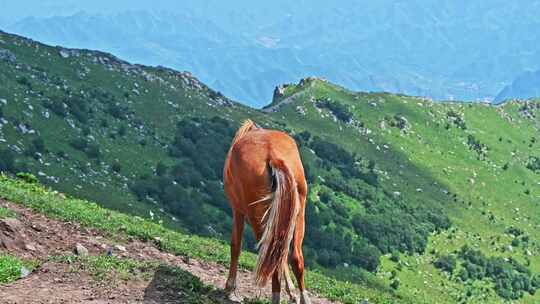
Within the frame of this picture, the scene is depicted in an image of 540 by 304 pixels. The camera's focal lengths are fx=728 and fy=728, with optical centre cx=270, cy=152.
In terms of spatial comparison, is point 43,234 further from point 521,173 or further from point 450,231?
point 521,173

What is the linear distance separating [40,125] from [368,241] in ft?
135

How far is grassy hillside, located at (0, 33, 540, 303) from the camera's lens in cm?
6309

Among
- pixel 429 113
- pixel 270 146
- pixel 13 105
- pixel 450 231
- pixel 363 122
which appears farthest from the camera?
pixel 429 113

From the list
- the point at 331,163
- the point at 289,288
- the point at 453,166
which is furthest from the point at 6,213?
the point at 453,166

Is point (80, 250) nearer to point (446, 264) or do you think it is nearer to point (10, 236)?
point (10, 236)

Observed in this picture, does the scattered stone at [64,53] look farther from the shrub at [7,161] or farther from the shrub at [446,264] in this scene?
the shrub at [446,264]

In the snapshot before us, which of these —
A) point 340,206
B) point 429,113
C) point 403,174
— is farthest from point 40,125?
point 429,113

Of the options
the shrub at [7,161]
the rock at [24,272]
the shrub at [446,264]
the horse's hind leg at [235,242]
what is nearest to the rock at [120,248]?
the rock at [24,272]

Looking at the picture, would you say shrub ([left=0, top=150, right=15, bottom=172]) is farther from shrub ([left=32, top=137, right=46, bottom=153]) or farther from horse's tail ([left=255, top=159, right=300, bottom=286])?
horse's tail ([left=255, top=159, right=300, bottom=286])

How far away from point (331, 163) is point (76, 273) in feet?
287

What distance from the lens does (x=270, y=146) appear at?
13.9 m

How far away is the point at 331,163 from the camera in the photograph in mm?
100938

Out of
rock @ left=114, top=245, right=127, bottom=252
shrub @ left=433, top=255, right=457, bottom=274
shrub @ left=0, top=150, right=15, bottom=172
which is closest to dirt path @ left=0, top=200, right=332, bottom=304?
rock @ left=114, top=245, right=127, bottom=252

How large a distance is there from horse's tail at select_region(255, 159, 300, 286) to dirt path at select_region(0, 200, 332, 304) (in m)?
2.06
